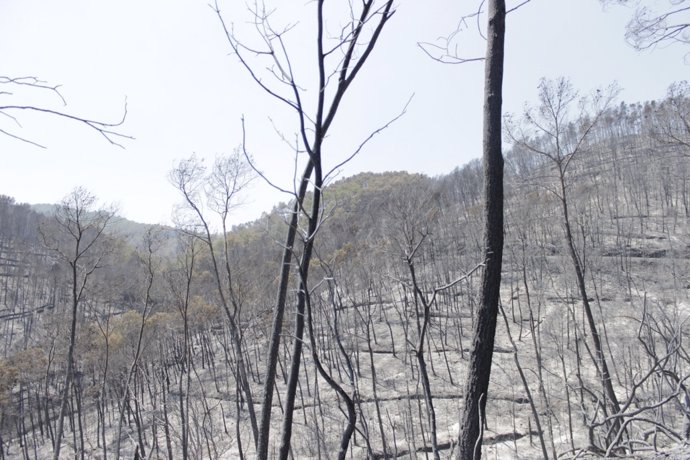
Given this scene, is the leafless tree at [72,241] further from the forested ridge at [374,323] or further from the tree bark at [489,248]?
the tree bark at [489,248]

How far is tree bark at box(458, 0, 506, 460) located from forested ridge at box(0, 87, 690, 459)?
6174 mm

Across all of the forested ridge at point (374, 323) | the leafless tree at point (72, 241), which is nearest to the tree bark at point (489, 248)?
the forested ridge at point (374, 323)

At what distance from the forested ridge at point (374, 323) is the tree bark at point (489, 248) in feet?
20.3

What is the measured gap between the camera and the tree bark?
2467 mm

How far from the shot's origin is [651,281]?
28.5m

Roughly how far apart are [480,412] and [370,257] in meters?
30.3

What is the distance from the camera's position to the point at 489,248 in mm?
2635

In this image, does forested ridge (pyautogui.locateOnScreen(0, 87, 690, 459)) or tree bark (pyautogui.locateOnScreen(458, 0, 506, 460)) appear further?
forested ridge (pyautogui.locateOnScreen(0, 87, 690, 459))

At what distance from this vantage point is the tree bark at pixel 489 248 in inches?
97.1

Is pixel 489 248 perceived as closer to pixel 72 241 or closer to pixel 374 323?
pixel 72 241

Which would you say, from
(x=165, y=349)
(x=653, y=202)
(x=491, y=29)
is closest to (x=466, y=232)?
(x=653, y=202)

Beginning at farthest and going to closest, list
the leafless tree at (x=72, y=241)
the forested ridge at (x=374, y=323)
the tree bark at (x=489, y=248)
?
the forested ridge at (x=374, y=323) < the leafless tree at (x=72, y=241) < the tree bark at (x=489, y=248)

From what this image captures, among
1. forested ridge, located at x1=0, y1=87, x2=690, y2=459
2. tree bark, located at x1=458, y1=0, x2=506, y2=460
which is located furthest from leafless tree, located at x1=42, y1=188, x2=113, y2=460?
tree bark, located at x1=458, y1=0, x2=506, y2=460

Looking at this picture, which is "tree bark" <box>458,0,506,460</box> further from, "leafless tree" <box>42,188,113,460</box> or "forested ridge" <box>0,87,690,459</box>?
"leafless tree" <box>42,188,113,460</box>
